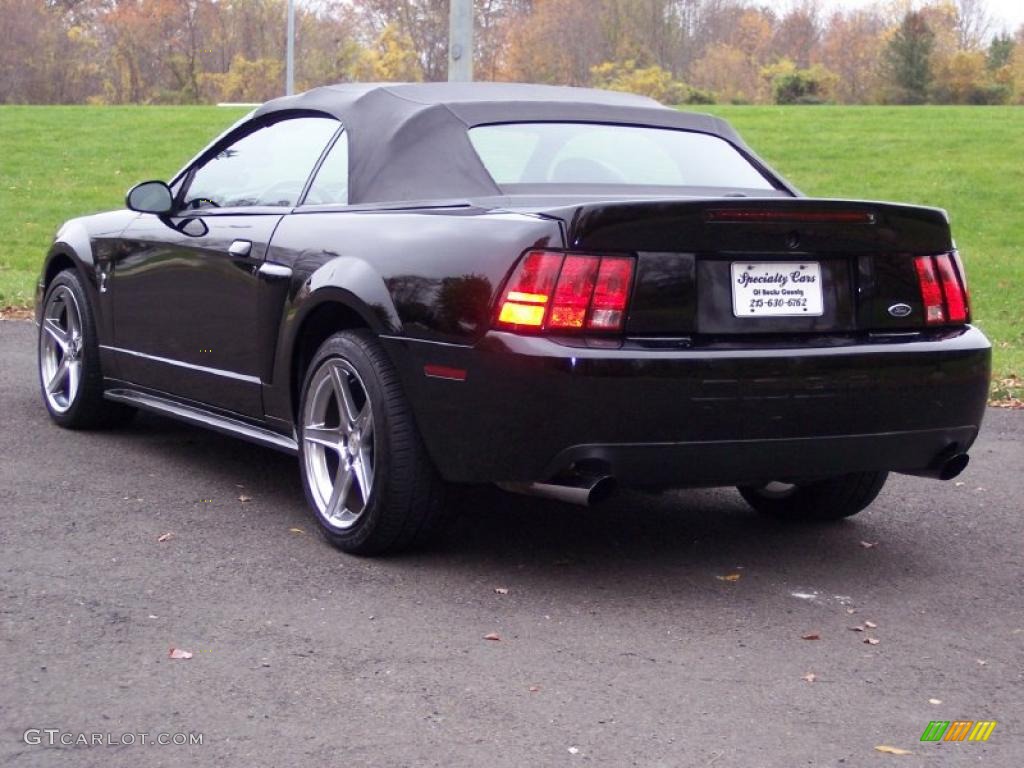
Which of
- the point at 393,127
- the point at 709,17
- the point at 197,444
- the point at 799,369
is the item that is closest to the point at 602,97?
the point at 393,127

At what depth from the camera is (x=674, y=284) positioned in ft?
14.8

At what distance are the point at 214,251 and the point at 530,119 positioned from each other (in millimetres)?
1314

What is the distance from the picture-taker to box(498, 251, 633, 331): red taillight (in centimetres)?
445

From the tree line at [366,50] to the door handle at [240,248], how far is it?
54.9 meters

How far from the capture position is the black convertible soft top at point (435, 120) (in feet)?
17.7

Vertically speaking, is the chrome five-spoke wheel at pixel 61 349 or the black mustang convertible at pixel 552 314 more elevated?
the black mustang convertible at pixel 552 314

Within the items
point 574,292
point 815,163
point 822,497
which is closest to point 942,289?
point 822,497

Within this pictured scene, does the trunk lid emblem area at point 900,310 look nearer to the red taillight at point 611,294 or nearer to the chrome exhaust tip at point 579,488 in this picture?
the red taillight at point 611,294

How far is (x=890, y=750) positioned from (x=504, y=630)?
1239mm

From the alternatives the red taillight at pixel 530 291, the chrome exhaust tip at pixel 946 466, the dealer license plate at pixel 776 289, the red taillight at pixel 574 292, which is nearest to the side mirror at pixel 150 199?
the red taillight at pixel 530 291

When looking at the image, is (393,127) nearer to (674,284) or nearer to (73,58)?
(674,284)

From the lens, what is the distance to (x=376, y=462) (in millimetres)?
4891

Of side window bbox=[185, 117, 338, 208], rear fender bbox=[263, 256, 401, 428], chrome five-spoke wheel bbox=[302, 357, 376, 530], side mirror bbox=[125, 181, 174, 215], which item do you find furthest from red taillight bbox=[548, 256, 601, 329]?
side mirror bbox=[125, 181, 174, 215]

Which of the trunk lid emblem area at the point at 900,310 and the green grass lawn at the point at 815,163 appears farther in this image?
the green grass lawn at the point at 815,163
